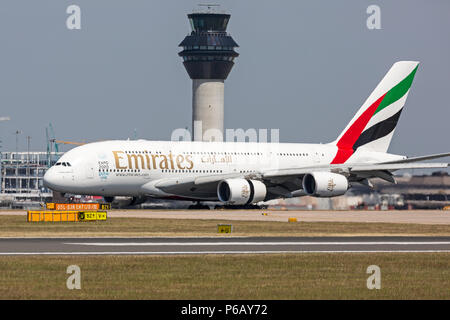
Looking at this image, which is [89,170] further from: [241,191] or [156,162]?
[241,191]

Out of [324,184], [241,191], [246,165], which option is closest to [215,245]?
[241,191]

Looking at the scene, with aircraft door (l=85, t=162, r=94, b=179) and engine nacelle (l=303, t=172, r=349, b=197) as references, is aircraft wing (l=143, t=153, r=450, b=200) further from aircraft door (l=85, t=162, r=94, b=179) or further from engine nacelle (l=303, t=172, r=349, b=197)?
aircraft door (l=85, t=162, r=94, b=179)

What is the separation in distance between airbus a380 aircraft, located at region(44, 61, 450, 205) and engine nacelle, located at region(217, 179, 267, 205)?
0.07 m

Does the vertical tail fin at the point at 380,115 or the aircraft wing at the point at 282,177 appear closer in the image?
the aircraft wing at the point at 282,177

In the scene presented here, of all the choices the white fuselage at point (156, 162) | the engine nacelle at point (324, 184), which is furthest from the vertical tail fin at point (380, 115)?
the engine nacelle at point (324, 184)

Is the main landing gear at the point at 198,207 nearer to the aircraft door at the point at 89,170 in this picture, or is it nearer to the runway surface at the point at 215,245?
the aircraft door at the point at 89,170

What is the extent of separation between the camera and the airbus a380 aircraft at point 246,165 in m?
72.2

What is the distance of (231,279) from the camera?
2659cm

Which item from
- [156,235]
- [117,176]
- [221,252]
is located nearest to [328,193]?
→ [117,176]

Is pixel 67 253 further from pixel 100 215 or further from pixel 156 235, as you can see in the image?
pixel 100 215

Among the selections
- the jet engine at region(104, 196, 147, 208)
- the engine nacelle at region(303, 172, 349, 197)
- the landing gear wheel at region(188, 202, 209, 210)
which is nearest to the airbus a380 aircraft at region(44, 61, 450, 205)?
the engine nacelle at region(303, 172, 349, 197)

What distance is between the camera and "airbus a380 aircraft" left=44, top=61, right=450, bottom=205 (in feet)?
237
